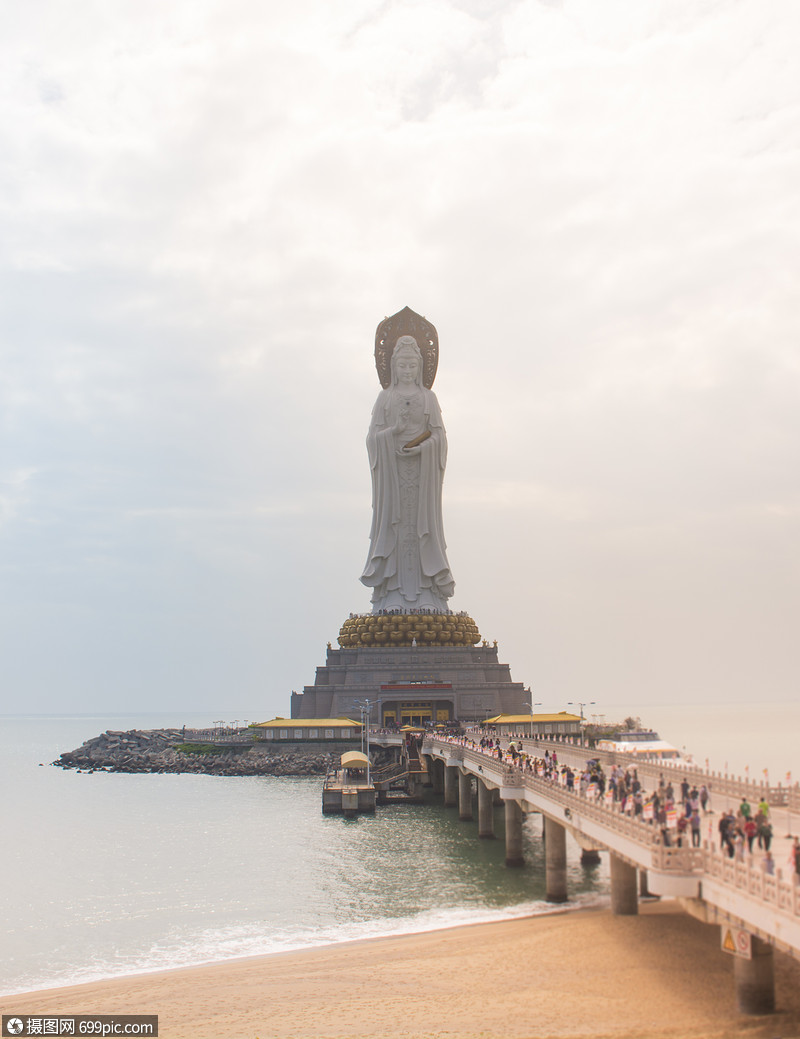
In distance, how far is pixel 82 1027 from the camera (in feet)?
43.5

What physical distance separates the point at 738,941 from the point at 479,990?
4.32m

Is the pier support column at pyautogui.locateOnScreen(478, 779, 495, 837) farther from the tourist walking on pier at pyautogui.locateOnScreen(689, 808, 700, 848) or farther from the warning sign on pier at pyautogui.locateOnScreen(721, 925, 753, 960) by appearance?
the warning sign on pier at pyautogui.locateOnScreen(721, 925, 753, 960)

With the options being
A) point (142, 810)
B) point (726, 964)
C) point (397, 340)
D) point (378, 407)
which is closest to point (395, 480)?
point (378, 407)

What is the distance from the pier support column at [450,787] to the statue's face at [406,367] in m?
27.0

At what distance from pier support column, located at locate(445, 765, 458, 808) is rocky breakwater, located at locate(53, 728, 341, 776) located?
9497 mm

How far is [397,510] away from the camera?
55.7m

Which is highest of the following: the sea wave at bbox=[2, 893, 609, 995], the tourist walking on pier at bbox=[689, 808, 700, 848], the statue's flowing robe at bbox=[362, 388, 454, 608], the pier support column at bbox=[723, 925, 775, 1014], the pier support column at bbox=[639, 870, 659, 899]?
the statue's flowing robe at bbox=[362, 388, 454, 608]

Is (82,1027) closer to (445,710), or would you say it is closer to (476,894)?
(476,894)

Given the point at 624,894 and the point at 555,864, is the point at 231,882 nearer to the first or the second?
the point at 555,864

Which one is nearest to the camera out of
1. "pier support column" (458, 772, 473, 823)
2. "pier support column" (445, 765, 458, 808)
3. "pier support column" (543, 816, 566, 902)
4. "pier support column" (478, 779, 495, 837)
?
"pier support column" (543, 816, 566, 902)

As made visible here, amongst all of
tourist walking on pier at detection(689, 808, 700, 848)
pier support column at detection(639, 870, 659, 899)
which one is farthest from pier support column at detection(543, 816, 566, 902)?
tourist walking on pier at detection(689, 808, 700, 848)

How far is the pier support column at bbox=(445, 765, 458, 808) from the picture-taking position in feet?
116

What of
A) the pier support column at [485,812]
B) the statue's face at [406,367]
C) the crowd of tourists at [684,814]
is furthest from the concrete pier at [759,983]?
the statue's face at [406,367]

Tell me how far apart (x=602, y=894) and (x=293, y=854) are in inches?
367
